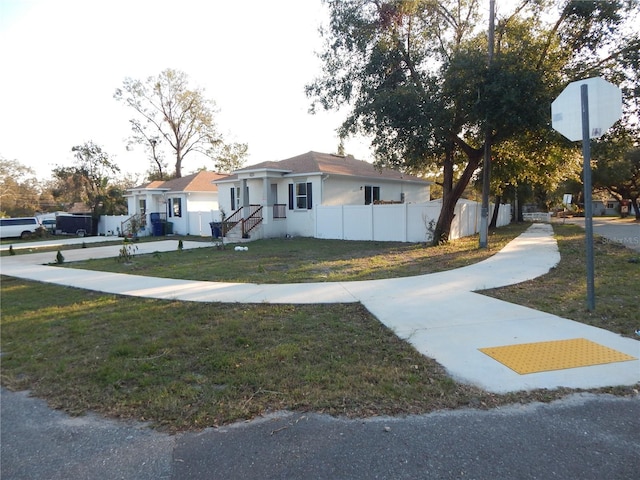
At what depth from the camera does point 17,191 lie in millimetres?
60219

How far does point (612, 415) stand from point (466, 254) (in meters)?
10.6

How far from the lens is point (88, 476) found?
266cm

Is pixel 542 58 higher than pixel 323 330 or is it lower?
higher

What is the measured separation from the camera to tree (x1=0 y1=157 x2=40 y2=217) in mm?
57375

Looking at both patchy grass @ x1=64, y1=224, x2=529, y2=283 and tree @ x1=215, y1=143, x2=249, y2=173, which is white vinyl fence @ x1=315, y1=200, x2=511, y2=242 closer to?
patchy grass @ x1=64, y1=224, x2=529, y2=283

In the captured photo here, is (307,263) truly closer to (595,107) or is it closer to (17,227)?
(595,107)

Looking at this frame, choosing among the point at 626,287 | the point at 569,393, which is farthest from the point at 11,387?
the point at 626,287

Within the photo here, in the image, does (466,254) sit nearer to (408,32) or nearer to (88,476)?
(408,32)

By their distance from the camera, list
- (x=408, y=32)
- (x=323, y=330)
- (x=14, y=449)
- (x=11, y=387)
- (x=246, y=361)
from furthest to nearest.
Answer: (x=408, y=32)
(x=323, y=330)
(x=246, y=361)
(x=11, y=387)
(x=14, y=449)

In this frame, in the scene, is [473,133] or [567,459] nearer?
[567,459]

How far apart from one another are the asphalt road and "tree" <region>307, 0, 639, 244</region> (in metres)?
11.0

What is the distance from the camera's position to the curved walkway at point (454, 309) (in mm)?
4062

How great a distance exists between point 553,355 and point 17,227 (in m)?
36.8

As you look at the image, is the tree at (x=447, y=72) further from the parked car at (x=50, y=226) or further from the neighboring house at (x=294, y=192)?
the parked car at (x=50, y=226)
